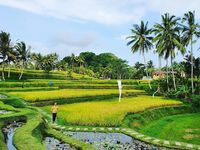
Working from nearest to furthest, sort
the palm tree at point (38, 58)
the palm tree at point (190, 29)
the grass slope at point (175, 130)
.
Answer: the grass slope at point (175, 130)
the palm tree at point (190, 29)
the palm tree at point (38, 58)

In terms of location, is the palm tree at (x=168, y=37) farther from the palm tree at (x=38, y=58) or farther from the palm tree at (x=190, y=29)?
the palm tree at (x=38, y=58)

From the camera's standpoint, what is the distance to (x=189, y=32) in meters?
56.0

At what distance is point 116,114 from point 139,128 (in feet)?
7.46

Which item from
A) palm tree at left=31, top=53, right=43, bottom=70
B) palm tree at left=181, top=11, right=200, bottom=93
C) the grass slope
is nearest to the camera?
the grass slope

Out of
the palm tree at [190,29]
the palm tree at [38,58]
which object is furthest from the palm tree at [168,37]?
the palm tree at [38,58]

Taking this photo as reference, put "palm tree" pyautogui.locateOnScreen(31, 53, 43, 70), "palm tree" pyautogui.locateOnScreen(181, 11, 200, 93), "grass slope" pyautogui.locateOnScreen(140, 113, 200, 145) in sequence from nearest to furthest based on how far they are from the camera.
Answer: "grass slope" pyautogui.locateOnScreen(140, 113, 200, 145)
"palm tree" pyautogui.locateOnScreen(181, 11, 200, 93)
"palm tree" pyautogui.locateOnScreen(31, 53, 43, 70)

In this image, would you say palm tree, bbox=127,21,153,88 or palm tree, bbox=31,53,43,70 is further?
palm tree, bbox=31,53,43,70

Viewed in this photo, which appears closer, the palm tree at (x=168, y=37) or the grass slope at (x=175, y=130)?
the grass slope at (x=175, y=130)

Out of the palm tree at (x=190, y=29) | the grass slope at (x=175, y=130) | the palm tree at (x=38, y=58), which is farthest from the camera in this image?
the palm tree at (x=38, y=58)

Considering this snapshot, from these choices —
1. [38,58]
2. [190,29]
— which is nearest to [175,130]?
[190,29]

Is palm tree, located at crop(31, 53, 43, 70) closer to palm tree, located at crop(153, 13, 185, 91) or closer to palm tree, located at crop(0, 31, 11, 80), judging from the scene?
palm tree, located at crop(0, 31, 11, 80)

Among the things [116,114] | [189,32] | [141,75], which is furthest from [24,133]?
[141,75]

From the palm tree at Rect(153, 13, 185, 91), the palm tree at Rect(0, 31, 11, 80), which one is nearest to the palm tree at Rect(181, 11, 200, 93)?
the palm tree at Rect(153, 13, 185, 91)

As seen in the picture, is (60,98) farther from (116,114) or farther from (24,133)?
(24,133)
